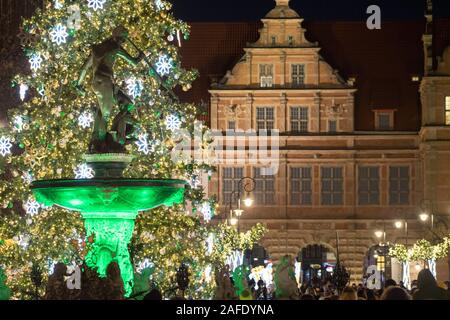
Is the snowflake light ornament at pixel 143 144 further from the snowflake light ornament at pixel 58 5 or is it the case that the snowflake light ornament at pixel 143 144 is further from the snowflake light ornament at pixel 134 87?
the snowflake light ornament at pixel 58 5

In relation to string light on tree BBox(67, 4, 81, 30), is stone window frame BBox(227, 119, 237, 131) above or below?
above

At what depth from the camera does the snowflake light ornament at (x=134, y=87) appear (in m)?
25.7

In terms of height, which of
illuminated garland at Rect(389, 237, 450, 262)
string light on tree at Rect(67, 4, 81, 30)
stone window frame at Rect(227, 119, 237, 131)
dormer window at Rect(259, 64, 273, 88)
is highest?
dormer window at Rect(259, 64, 273, 88)

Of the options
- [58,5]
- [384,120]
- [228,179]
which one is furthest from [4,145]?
[384,120]

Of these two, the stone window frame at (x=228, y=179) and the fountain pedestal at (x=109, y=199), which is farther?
the stone window frame at (x=228, y=179)

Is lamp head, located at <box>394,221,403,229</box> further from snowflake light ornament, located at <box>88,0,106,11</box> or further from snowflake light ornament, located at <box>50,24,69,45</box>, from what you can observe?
snowflake light ornament, located at <box>50,24,69,45</box>

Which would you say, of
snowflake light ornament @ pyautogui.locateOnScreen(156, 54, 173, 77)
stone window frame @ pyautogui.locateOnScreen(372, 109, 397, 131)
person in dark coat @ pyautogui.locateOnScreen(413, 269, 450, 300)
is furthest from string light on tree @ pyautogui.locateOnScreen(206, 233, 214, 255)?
stone window frame @ pyautogui.locateOnScreen(372, 109, 397, 131)

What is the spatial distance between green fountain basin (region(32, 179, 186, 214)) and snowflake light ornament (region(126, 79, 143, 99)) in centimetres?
Answer: 738

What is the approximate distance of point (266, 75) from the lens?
158 feet

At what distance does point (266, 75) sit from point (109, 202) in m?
30.6

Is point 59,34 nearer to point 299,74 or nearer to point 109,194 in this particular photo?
point 109,194

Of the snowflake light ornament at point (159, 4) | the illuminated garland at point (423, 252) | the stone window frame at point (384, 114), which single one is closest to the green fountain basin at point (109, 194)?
the snowflake light ornament at point (159, 4)

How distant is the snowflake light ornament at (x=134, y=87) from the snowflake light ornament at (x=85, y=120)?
2.97 feet

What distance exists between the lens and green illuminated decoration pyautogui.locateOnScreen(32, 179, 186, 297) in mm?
17672
